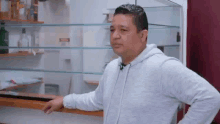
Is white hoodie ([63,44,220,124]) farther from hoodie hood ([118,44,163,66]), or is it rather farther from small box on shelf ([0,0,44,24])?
small box on shelf ([0,0,44,24])

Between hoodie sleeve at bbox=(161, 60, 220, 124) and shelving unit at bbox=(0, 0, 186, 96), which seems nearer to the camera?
hoodie sleeve at bbox=(161, 60, 220, 124)

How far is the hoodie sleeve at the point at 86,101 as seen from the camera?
1.42 meters

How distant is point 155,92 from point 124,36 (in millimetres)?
258

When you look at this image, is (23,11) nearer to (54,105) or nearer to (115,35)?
(54,105)

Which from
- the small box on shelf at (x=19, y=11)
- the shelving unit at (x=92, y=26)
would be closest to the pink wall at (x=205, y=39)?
the shelving unit at (x=92, y=26)

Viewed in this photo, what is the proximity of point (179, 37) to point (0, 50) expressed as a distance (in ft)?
5.58

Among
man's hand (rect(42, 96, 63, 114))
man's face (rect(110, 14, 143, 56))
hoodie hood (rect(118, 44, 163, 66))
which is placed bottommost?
man's hand (rect(42, 96, 63, 114))

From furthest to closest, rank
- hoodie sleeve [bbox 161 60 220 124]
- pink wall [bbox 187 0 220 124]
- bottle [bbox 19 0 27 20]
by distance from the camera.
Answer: pink wall [bbox 187 0 220 124]
bottle [bbox 19 0 27 20]
hoodie sleeve [bbox 161 60 220 124]

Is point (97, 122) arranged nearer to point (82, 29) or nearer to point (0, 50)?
point (82, 29)

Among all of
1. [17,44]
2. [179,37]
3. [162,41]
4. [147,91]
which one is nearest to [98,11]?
[162,41]

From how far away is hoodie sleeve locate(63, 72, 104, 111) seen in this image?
142 centimetres

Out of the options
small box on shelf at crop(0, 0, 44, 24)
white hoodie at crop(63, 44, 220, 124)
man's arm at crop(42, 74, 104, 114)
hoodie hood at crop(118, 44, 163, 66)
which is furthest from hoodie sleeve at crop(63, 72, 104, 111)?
small box on shelf at crop(0, 0, 44, 24)

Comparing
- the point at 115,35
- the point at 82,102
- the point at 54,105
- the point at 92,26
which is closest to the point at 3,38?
the point at 92,26

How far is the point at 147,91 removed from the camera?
42.9 inches
